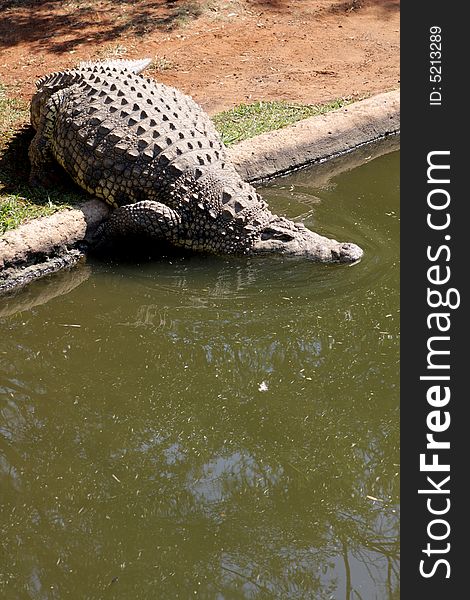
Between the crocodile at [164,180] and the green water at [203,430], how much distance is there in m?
0.22

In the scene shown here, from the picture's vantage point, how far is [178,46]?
12.0m

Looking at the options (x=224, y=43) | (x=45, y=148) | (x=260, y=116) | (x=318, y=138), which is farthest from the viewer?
(x=224, y=43)

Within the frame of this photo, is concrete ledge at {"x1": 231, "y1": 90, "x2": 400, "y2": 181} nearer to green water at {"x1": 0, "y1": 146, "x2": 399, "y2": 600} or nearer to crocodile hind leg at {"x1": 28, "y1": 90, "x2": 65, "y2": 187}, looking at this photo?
green water at {"x1": 0, "y1": 146, "x2": 399, "y2": 600}

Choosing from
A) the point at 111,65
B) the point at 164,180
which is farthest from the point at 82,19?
the point at 164,180

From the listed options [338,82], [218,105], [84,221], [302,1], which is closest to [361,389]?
[84,221]

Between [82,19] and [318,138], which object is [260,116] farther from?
[82,19]

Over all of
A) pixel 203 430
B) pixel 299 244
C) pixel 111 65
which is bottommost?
pixel 203 430

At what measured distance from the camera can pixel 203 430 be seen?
5285 mm

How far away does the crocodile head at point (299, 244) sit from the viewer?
23.2 feet

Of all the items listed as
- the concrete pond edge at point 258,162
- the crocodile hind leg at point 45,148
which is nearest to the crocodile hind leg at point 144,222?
the concrete pond edge at point 258,162

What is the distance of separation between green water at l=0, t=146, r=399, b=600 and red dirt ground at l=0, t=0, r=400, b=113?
390 centimetres

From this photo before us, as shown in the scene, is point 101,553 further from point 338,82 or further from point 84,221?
point 338,82

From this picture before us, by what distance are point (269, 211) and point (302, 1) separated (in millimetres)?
7386

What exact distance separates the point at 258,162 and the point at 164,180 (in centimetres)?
169
